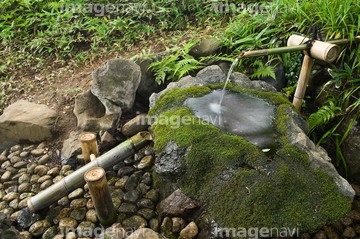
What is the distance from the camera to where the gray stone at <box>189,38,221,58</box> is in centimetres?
446

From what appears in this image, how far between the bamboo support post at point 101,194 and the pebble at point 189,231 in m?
0.83

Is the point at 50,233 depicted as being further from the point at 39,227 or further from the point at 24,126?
the point at 24,126

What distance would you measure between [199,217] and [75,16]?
5.59 metres

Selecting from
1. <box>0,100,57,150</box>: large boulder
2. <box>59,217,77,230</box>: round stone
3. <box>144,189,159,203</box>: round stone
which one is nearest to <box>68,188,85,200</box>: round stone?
<box>59,217,77,230</box>: round stone

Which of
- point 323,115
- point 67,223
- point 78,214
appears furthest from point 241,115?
point 67,223

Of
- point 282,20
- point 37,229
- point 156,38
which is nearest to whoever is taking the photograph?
point 37,229

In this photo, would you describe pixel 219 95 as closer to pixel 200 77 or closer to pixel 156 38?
pixel 200 77

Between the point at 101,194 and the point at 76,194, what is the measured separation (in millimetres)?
893

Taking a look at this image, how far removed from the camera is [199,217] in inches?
94.7

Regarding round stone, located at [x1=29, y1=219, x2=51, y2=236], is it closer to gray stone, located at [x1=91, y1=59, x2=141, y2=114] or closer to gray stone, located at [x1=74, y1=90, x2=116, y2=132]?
Result: gray stone, located at [x1=74, y1=90, x2=116, y2=132]

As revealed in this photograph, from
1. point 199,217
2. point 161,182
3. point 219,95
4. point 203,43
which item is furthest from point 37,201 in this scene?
point 203,43

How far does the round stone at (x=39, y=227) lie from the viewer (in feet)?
8.93

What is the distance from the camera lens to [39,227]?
9.05ft

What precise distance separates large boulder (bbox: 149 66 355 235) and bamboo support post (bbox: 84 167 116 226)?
1.92ft
